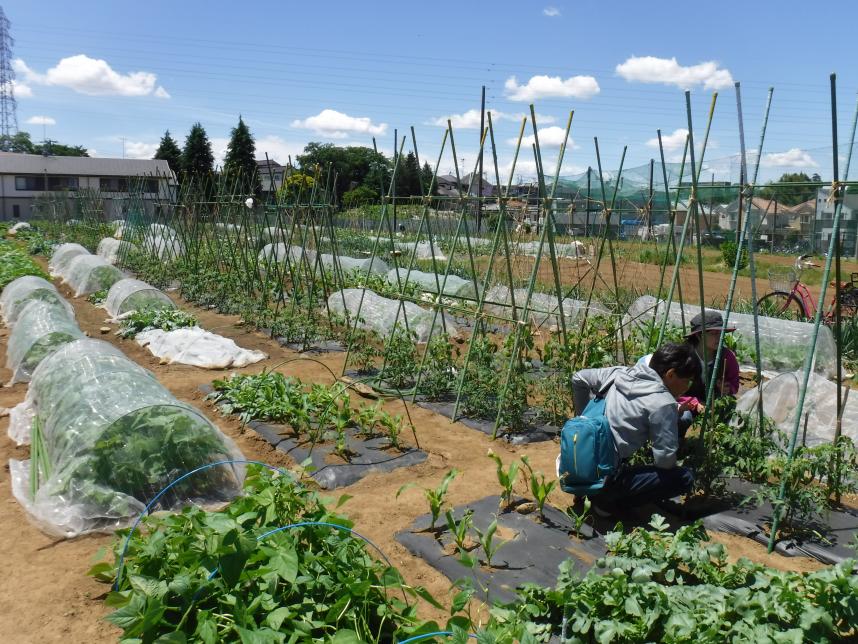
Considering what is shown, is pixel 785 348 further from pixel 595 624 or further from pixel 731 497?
pixel 595 624

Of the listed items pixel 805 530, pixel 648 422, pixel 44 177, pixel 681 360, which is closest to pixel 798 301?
pixel 805 530

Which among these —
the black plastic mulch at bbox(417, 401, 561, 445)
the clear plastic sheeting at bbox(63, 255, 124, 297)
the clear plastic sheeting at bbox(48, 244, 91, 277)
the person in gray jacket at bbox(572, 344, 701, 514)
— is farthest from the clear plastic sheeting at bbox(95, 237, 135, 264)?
the person in gray jacket at bbox(572, 344, 701, 514)

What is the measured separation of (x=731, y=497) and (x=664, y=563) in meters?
1.52

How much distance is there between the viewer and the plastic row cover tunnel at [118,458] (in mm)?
3812

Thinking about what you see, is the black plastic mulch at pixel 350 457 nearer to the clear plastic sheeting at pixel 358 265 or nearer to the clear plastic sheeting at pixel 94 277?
the clear plastic sheeting at pixel 358 265

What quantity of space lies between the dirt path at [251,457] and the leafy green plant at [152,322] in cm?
212

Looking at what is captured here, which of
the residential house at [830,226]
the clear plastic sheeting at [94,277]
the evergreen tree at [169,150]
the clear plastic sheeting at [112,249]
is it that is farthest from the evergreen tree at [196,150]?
the residential house at [830,226]

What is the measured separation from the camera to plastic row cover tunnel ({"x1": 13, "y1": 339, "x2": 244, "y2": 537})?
381 cm

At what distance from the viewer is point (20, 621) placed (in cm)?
298

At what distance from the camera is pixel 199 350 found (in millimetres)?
7840

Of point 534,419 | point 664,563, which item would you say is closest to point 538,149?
point 534,419

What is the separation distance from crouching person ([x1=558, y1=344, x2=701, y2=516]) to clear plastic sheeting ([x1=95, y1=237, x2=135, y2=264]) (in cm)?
1528

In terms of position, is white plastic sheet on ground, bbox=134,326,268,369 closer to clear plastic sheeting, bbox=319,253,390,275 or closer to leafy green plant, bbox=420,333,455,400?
leafy green plant, bbox=420,333,455,400

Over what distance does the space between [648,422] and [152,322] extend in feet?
24.2
